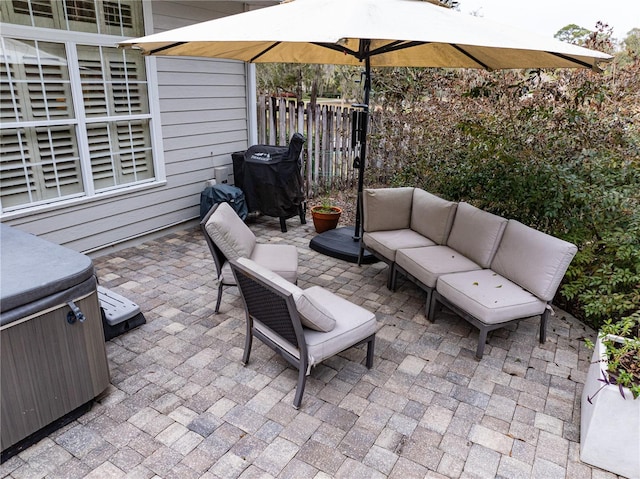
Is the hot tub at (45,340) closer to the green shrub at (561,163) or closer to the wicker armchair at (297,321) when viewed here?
the wicker armchair at (297,321)

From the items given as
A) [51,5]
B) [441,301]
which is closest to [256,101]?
[51,5]

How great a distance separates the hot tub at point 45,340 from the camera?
7.21 feet

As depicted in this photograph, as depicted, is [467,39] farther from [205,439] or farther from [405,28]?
[205,439]

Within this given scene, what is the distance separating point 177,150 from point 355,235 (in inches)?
102

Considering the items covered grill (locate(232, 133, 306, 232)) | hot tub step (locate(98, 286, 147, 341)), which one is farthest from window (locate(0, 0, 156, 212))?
hot tub step (locate(98, 286, 147, 341))

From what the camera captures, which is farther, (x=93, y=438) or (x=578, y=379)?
(x=578, y=379)

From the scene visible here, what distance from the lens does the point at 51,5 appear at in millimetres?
4180

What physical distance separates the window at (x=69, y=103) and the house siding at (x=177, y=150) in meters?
0.21

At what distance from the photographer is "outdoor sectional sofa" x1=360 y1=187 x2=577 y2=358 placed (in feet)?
10.9

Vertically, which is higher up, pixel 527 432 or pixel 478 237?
pixel 478 237

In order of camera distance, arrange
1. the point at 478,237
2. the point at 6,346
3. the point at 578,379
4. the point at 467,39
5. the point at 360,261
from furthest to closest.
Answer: the point at 360,261 < the point at 478,237 < the point at 578,379 < the point at 467,39 < the point at 6,346

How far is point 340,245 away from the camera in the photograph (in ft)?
17.5

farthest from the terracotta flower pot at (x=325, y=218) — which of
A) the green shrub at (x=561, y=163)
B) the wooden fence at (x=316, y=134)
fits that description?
the wooden fence at (x=316, y=134)

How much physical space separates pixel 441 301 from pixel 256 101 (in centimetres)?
472
